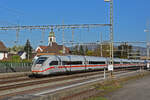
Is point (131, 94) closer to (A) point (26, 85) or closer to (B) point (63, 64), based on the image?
(A) point (26, 85)

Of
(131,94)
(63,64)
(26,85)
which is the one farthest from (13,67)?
(131,94)

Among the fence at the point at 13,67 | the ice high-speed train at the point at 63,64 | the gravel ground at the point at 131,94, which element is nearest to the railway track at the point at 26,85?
the ice high-speed train at the point at 63,64

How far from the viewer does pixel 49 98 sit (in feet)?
29.8

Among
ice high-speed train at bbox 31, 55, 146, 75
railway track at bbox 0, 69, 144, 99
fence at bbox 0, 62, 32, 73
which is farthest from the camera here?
fence at bbox 0, 62, 32, 73

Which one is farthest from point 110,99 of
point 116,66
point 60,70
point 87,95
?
point 116,66

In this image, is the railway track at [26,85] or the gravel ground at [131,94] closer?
the gravel ground at [131,94]

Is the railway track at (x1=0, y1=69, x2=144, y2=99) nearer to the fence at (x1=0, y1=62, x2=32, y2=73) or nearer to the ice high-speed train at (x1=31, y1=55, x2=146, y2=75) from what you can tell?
the ice high-speed train at (x1=31, y1=55, x2=146, y2=75)

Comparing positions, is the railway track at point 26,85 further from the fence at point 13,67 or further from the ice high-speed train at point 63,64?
the fence at point 13,67

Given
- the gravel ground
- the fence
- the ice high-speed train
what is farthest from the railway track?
the fence

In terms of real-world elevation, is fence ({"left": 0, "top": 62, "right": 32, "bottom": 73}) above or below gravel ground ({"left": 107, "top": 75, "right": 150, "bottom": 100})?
above

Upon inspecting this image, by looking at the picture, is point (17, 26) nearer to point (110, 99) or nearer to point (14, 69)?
point (14, 69)

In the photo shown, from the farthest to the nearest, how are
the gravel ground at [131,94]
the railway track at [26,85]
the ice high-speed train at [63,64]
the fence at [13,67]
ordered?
1. the fence at [13,67]
2. the ice high-speed train at [63,64]
3. the railway track at [26,85]
4. the gravel ground at [131,94]

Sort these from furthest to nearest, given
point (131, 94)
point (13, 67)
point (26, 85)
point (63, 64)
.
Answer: point (13, 67) → point (63, 64) → point (26, 85) → point (131, 94)

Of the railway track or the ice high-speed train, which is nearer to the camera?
the railway track
